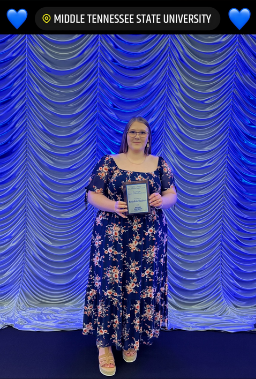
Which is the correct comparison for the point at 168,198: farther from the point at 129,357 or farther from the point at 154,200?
the point at 129,357

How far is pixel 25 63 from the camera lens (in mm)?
2848

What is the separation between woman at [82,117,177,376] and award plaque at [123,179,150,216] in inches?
2.6

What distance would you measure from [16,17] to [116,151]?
1.35m

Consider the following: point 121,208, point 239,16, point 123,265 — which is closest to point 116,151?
point 121,208

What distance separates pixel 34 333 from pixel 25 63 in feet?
7.31

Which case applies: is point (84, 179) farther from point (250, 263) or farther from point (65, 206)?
point (250, 263)

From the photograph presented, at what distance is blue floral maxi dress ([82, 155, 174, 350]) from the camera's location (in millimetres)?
2182

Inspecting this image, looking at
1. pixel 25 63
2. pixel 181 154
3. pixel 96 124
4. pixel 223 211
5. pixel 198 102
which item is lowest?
pixel 223 211

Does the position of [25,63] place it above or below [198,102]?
above

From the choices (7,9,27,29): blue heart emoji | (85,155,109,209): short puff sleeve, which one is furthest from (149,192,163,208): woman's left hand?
(7,9,27,29): blue heart emoji

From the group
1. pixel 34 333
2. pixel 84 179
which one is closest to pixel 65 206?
pixel 84 179

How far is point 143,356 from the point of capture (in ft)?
7.97

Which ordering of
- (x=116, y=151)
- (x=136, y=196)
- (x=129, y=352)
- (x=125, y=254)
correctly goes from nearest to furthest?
(x=136, y=196) → (x=125, y=254) → (x=129, y=352) → (x=116, y=151)

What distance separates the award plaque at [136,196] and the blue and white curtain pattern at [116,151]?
96cm
